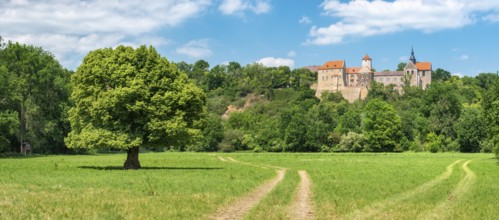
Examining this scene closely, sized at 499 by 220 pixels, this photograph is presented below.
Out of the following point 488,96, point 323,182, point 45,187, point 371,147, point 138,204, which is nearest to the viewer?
point 138,204

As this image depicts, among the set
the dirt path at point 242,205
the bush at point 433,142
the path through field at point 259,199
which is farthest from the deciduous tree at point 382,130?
the dirt path at point 242,205

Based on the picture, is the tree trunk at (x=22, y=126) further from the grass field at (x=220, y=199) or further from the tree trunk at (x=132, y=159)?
the grass field at (x=220, y=199)

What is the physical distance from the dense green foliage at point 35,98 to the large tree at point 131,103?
1443 inches

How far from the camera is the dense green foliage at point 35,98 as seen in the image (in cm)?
7969

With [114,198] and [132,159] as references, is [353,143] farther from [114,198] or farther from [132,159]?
[114,198]

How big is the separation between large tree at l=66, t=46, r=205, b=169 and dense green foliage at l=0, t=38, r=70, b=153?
36655 millimetres

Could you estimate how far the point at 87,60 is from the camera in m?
42.2

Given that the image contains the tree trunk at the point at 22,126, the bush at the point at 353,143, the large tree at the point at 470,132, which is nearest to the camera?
the tree trunk at the point at 22,126

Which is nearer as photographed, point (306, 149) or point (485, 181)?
point (485, 181)

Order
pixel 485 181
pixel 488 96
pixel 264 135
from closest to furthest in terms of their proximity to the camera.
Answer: pixel 485 181, pixel 488 96, pixel 264 135

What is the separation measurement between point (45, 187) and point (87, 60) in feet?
59.4

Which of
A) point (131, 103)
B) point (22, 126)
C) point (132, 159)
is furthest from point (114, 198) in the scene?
point (22, 126)

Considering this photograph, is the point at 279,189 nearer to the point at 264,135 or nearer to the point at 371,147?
the point at 371,147

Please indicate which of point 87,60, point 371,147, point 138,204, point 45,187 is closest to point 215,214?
point 138,204
